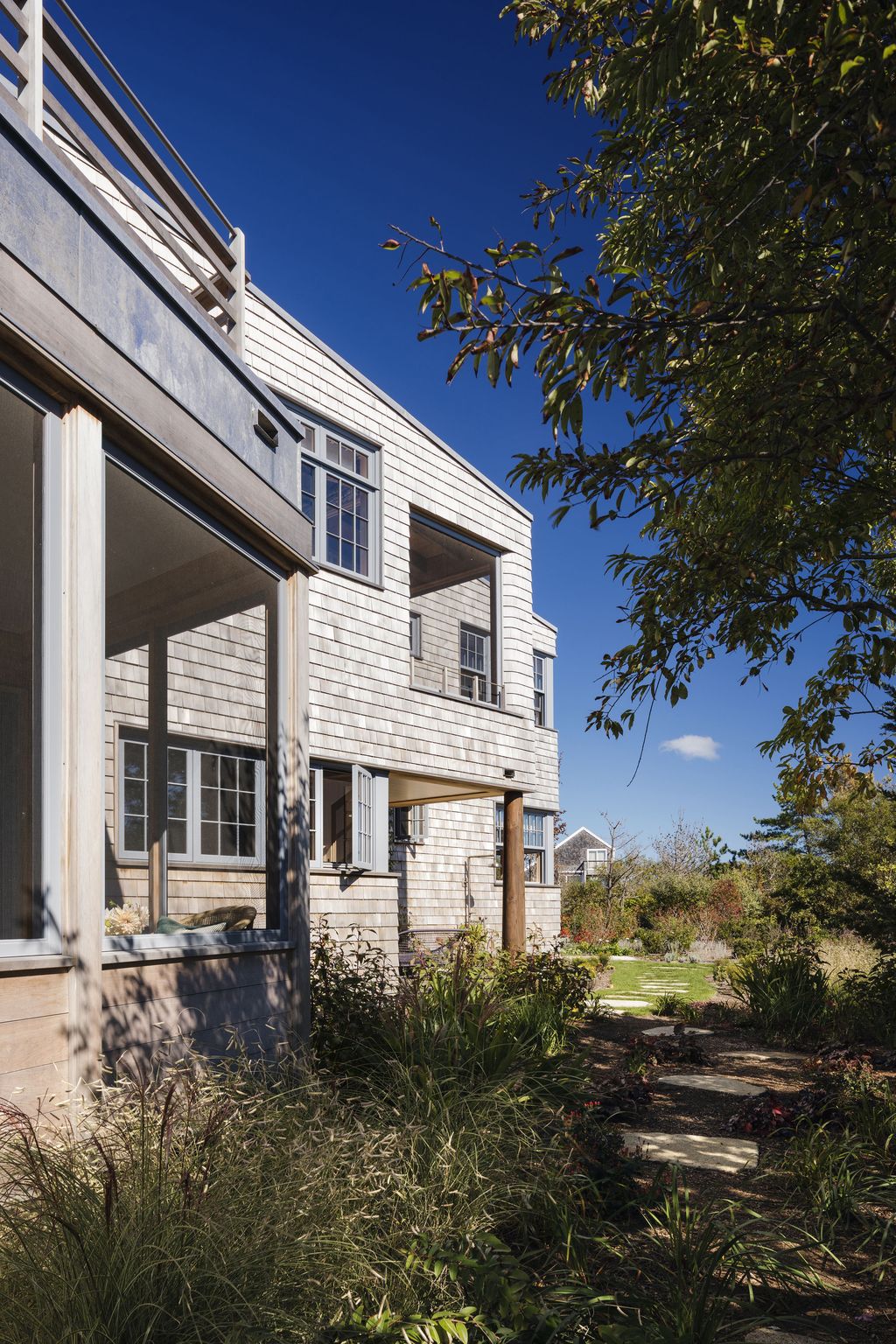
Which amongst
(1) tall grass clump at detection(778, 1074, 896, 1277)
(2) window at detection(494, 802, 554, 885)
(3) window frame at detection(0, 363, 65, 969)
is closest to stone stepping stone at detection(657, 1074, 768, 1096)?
(1) tall grass clump at detection(778, 1074, 896, 1277)

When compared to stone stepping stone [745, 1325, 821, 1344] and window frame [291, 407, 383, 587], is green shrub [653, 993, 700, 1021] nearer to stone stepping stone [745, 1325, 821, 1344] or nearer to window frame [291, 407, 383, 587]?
window frame [291, 407, 383, 587]

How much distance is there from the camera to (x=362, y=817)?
1114 centimetres

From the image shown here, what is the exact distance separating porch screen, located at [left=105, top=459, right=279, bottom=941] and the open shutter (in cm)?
544

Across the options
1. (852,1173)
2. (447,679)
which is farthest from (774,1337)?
(447,679)

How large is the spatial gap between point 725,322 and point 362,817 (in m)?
8.19

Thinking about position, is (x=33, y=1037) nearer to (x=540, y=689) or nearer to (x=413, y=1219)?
(x=413, y=1219)

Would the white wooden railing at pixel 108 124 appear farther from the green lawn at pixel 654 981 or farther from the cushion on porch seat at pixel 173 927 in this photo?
the green lawn at pixel 654 981

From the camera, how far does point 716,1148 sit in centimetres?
482

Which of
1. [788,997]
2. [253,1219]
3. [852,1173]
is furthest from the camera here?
[788,997]

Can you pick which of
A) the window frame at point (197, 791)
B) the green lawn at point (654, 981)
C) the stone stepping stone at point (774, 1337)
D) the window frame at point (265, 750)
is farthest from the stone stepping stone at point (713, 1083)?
the green lawn at point (654, 981)

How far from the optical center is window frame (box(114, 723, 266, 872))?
188 inches

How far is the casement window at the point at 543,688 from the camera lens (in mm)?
20250

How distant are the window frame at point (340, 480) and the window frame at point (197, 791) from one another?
197 inches

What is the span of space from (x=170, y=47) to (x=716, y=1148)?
1054cm
